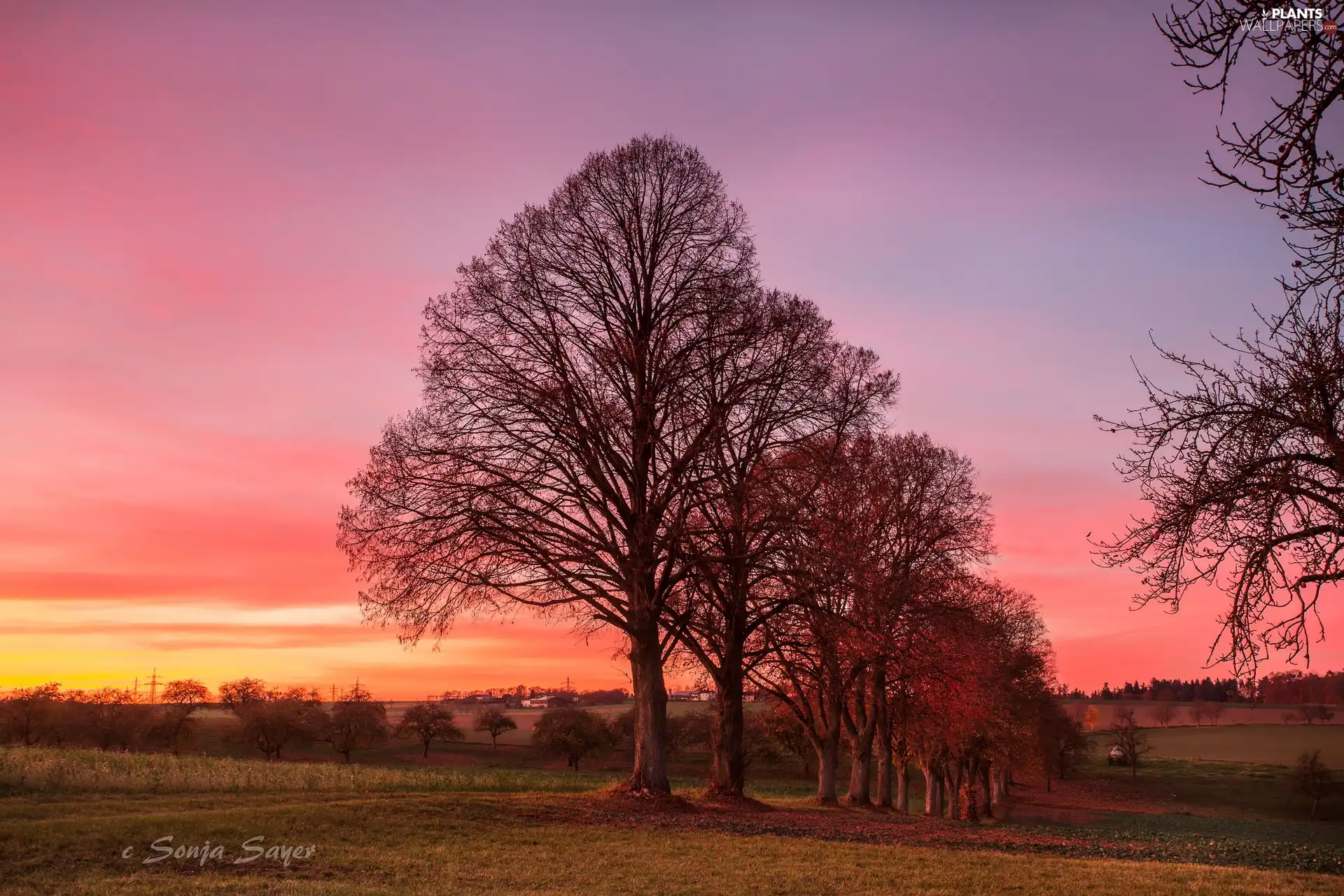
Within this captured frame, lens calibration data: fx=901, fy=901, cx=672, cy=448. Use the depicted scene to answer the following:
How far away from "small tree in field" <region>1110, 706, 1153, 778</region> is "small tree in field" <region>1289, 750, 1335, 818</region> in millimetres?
16173

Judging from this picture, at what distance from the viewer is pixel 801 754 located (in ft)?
245

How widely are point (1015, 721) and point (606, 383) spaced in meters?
34.7

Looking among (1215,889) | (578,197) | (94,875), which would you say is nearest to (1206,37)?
(1215,889)

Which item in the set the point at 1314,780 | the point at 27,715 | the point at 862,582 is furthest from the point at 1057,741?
the point at 27,715

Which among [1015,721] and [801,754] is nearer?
[1015,721]

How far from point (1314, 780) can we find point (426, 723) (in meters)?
87.1

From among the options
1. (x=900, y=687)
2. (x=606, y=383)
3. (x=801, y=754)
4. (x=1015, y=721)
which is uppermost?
(x=606, y=383)

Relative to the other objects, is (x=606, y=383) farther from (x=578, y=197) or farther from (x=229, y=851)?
(x=229, y=851)

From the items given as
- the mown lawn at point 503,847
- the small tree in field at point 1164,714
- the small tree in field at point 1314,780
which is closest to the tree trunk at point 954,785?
the mown lawn at point 503,847

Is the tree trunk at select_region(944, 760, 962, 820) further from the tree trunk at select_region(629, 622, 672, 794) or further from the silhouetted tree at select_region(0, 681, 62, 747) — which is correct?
the silhouetted tree at select_region(0, 681, 62, 747)

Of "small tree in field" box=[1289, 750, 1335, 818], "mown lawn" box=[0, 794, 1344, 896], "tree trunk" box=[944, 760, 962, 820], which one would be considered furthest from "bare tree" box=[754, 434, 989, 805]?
"small tree in field" box=[1289, 750, 1335, 818]

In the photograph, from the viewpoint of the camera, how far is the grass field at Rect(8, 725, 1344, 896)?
13.4m

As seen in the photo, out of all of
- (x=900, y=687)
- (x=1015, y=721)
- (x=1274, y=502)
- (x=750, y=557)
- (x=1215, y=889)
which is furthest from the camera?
(x=1015, y=721)

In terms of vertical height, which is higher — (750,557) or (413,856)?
(750,557)
